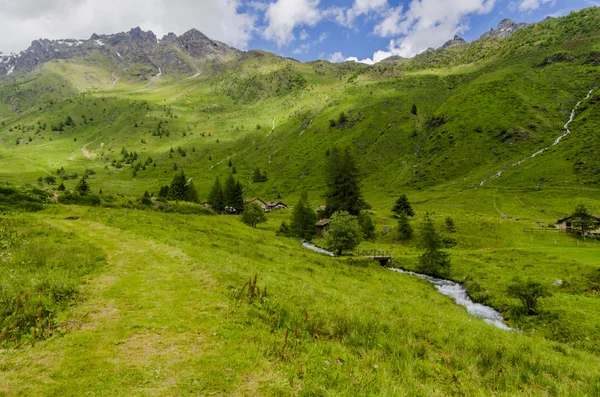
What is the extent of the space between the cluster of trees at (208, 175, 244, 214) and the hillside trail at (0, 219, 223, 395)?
109 meters

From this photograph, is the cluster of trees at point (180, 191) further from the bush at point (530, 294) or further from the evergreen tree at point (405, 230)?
the bush at point (530, 294)

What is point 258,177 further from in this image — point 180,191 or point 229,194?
point 180,191

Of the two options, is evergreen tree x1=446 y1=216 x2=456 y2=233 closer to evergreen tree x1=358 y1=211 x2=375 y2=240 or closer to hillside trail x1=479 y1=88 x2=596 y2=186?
evergreen tree x1=358 y1=211 x2=375 y2=240

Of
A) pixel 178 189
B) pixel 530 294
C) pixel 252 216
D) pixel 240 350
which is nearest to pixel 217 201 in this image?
pixel 178 189

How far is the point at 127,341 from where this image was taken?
32.1 feet

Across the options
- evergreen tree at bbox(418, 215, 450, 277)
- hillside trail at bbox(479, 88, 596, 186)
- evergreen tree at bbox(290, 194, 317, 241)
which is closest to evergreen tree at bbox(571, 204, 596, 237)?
evergreen tree at bbox(418, 215, 450, 277)

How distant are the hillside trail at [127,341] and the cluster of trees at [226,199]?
10853 cm

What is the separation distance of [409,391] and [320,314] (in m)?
5.83

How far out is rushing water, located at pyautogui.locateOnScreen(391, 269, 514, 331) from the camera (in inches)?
1272

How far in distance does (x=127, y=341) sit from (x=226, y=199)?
120 metres

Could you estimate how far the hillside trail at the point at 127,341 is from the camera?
24.7 feet

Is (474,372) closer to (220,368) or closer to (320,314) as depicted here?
(320,314)

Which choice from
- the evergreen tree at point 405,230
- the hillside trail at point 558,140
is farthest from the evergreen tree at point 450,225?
the hillside trail at point 558,140

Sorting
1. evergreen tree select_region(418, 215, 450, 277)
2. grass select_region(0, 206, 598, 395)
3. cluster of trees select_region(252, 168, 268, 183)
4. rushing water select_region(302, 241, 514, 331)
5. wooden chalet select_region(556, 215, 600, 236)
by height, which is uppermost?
cluster of trees select_region(252, 168, 268, 183)
